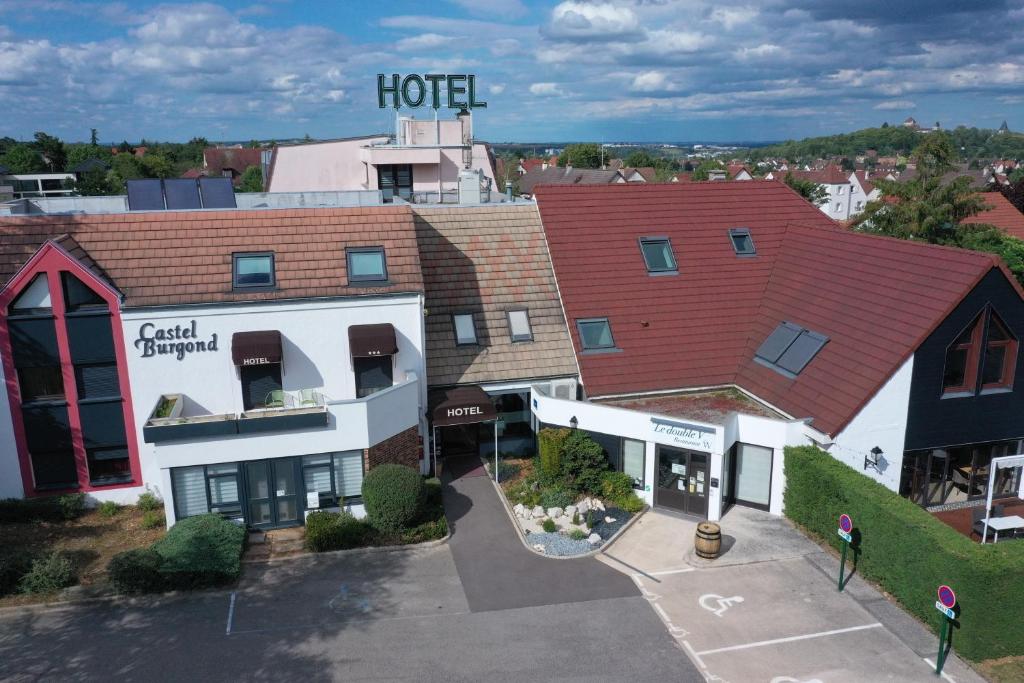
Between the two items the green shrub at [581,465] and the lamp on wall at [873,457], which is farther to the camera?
the green shrub at [581,465]

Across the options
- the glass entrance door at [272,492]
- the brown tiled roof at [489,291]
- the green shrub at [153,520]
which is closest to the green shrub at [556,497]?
the brown tiled roof at [489,291]

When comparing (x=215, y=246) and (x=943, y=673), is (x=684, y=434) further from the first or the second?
(x=215, y=246)

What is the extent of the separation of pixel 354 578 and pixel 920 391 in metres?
16.7

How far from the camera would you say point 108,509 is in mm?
22625

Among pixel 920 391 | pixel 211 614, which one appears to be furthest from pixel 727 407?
pixel 211 614

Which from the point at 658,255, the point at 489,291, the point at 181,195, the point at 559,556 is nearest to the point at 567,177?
the point at 658,255

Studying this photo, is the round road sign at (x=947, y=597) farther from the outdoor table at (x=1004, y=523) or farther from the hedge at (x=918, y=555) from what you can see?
the outdoor table at (x=1004, y=523)

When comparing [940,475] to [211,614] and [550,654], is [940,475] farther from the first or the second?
[211,614]

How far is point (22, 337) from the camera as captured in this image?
21.8 meters

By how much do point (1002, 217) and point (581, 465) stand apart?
36.5 metres

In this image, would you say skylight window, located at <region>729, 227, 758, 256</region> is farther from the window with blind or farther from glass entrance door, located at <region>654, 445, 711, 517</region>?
the window with blind

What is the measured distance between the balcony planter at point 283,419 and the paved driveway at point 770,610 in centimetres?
894

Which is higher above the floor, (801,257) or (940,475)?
(801,257)

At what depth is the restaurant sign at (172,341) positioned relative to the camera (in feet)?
73.9
